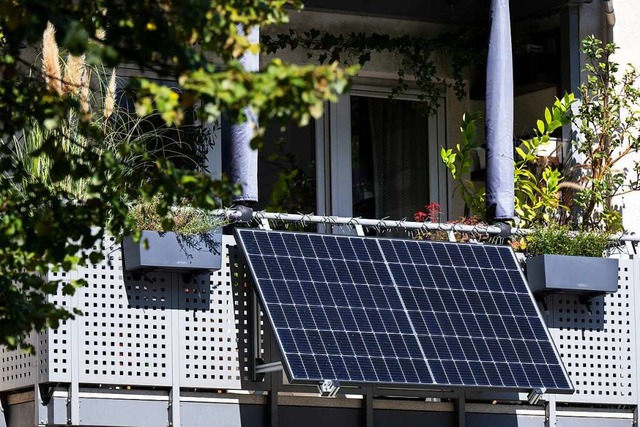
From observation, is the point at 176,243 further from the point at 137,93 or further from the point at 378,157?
the point at 378,157

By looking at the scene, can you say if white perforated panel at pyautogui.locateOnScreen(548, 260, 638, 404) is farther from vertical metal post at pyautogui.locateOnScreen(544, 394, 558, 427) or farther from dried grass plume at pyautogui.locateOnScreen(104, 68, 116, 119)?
dried grass plume at pyautogui.locateOnScreen(104, 68, 116, 119)

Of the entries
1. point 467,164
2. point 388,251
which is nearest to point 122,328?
point 388,251

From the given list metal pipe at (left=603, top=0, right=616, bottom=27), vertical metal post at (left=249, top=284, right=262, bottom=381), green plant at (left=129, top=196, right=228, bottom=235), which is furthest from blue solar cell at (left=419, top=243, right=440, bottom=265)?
metal pipe at (left=603, top=0, right=616, bottom=27)

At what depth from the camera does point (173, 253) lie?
1069 cm

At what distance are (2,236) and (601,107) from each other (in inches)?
303

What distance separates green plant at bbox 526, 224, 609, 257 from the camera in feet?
39.5

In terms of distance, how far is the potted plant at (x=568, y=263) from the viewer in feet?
38.6

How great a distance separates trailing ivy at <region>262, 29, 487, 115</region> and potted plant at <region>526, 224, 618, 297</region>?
115 inches

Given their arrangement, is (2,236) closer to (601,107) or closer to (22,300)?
(22,300)

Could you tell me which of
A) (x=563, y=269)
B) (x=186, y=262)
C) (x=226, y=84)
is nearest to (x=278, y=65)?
(x=226, y=84)

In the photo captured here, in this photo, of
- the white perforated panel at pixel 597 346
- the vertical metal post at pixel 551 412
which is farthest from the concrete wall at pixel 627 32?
the vertical metal post at pixel 551 412

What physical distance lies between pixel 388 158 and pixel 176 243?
15.9ft

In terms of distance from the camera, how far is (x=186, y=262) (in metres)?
10.7

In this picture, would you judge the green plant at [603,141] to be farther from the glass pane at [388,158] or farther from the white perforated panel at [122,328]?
the white perforated panel at [122,328]
